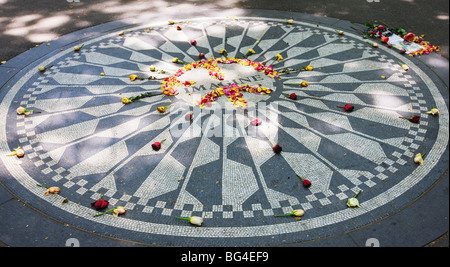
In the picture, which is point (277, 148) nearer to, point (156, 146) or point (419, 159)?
point (156, 146)

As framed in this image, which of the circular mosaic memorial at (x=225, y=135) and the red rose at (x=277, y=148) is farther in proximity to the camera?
the red rose at (x=277, y=148)

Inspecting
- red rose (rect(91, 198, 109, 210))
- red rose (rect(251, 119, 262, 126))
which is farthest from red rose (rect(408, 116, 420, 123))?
red rose (rect(91, 198, 109, 210))

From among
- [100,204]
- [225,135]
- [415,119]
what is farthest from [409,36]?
[100,204]

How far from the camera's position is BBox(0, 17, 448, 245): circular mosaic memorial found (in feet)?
13.9

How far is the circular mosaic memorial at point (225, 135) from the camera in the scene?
4.23 meters

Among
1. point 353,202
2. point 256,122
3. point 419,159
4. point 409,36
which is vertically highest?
point 409,36

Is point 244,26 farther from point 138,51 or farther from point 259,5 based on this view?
point 138,51

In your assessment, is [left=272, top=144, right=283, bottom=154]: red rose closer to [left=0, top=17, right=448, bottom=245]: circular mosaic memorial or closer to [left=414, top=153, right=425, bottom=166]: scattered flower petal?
[left=0, top=17, right=448, bottom=245]: circular mosaic memorial

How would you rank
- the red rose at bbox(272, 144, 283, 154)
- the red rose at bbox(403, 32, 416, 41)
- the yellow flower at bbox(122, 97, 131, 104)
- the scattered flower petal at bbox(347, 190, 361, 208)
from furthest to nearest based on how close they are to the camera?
the red rose at bbox(403, 32, 416, 41), the yellow flower at bbox(122, 97, 131, 104), the red rose at bbox(272, 144, 283, 154), the scattered flower petal at bbox(347, 190, 361, 208)

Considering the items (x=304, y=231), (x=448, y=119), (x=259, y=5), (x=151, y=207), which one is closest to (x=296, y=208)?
(x=304, y=231)

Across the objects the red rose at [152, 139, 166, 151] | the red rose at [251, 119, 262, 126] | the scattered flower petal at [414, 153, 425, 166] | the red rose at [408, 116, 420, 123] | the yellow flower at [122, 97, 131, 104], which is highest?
the yellow flower at [122, 97, 131, 104]

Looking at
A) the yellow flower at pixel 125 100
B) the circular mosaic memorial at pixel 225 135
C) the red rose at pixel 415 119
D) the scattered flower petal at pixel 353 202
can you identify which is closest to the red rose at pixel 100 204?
the circular mosaic memorial at pixel 225 135

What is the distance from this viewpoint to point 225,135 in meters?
5.39

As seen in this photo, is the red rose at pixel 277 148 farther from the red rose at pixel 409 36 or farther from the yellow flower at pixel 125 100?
the red rose at pixel 409 36
